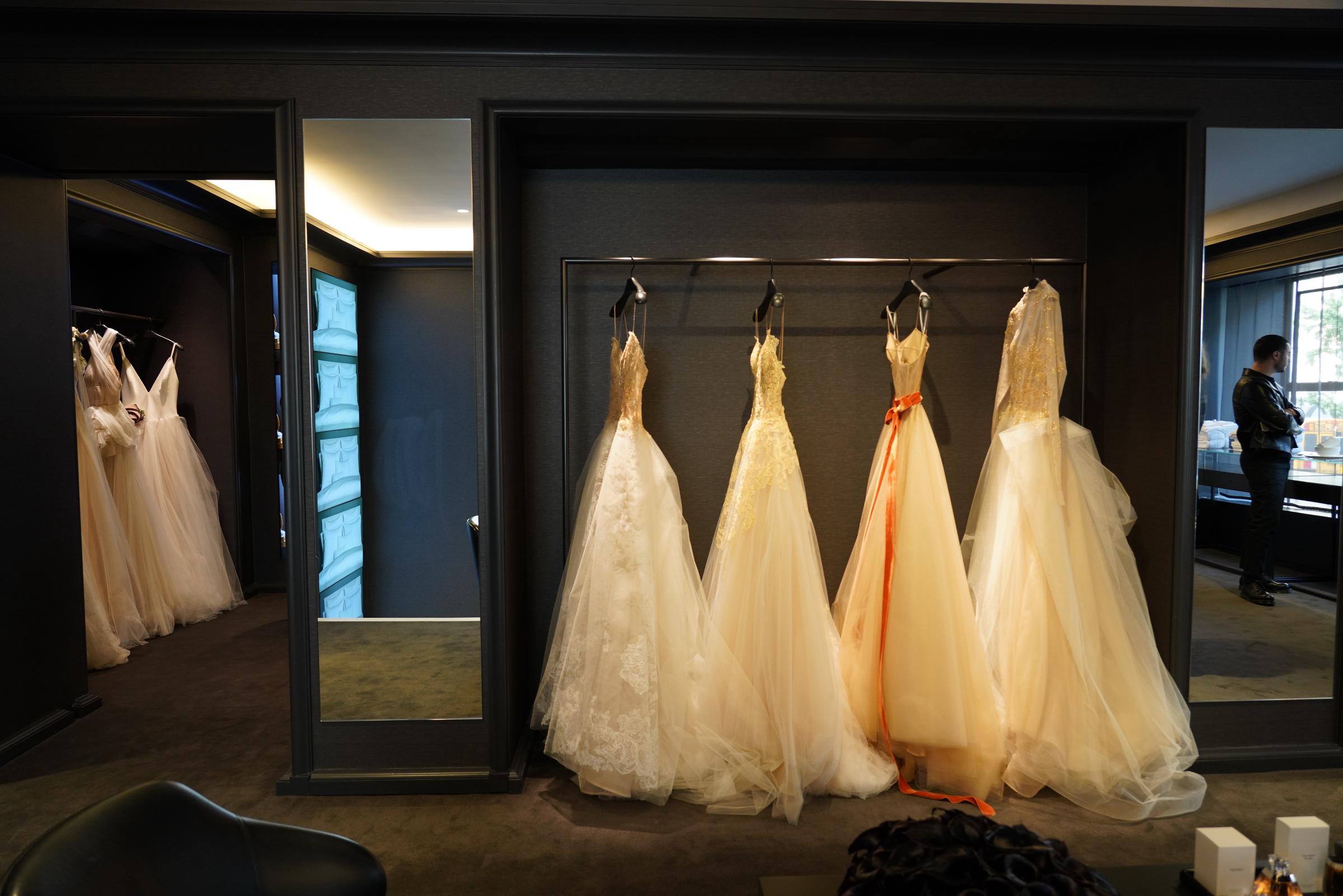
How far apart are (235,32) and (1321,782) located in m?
4.63

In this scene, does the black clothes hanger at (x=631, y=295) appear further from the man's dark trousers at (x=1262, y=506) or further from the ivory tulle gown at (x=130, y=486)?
the ivory tulle gown at (x=130, y=486)

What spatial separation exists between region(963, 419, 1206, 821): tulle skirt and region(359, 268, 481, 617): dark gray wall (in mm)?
1951

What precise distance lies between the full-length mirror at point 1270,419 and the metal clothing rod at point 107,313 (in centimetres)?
546

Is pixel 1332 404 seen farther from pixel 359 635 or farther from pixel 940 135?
pixel 359 635

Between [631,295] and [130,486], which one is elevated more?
[631,295]

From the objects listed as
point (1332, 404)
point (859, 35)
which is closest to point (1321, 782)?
point (1332, 404)

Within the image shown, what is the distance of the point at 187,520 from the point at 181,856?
4.18 meters

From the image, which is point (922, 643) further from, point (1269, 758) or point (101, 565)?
point (101, 565)

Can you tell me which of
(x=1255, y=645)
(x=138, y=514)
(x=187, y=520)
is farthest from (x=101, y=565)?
(x=1255, y=645)

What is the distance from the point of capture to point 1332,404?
8.80ft

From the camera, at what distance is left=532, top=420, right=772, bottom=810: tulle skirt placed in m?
2.51

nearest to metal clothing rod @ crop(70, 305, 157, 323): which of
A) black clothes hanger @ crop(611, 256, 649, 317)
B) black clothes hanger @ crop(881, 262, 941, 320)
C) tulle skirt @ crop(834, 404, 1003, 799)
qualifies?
black clothes hanger @ crop(611, 256, 649, 317)

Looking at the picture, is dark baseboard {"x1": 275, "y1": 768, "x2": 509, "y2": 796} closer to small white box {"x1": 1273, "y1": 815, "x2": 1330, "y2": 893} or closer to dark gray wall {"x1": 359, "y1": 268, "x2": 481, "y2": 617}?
dark gray wall {"x1": 359, "y1": 268, "x2": 481, "y2": 617}

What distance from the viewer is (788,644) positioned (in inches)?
100
